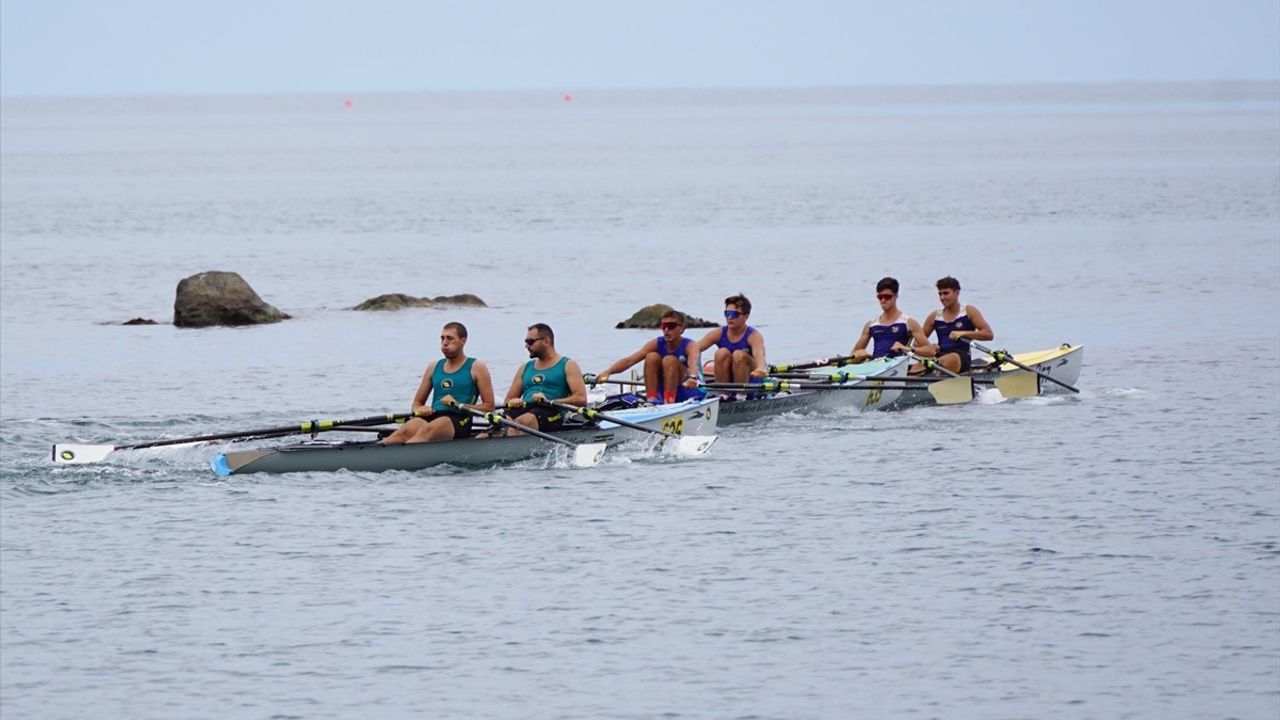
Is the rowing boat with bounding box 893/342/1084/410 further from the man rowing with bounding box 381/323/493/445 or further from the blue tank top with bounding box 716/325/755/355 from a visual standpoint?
the man rowing with bounding box 381/323/493/445

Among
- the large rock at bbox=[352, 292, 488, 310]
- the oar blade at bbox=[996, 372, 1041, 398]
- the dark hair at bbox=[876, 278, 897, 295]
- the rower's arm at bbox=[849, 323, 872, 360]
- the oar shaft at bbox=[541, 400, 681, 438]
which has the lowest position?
the oar shaft at bbox=[541, 400, 681, 438]

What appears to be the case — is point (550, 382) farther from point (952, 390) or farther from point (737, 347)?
point (952, 390)

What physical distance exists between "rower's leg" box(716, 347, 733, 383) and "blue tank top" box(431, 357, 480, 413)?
5.42 metres

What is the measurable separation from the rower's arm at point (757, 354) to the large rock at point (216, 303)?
69.5ft

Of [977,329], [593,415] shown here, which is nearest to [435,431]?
[593,415]

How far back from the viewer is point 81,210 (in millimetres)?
101562

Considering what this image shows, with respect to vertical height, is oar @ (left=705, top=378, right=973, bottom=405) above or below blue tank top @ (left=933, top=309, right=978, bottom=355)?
below

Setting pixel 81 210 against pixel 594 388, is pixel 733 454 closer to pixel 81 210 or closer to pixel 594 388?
pixel 594 388

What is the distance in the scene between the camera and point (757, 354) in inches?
1131

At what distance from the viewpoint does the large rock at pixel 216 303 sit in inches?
1826

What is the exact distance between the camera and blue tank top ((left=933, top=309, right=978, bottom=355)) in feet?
103

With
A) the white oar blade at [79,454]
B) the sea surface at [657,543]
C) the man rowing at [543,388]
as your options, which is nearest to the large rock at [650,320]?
the sea surface at [657,543]

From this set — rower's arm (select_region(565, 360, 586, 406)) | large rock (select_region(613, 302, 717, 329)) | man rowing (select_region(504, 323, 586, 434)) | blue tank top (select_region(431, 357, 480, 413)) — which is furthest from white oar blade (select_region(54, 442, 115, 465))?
large rock (select_region(613, 302, 717, 329))

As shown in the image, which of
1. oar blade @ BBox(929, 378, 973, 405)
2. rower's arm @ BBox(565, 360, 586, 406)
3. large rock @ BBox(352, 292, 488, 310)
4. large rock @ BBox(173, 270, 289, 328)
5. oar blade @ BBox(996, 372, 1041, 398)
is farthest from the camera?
large rock @ BBox(352, 292, 488, 310)
